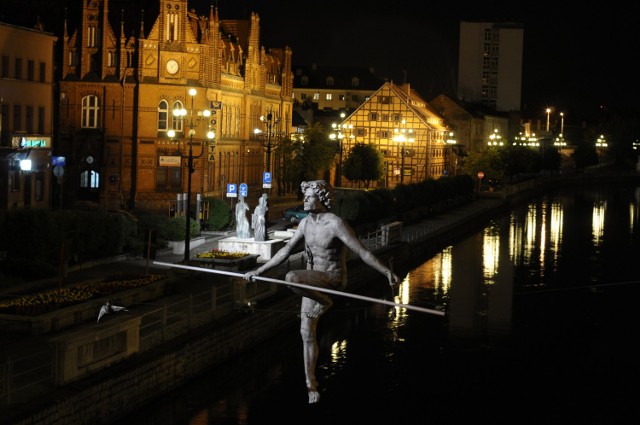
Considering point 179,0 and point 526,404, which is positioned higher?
point 179,0

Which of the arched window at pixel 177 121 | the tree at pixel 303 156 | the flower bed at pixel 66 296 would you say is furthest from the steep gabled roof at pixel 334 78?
the flower bed at pixel 66 296

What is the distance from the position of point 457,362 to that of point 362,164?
5265 cm

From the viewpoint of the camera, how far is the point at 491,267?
52531 millimetres

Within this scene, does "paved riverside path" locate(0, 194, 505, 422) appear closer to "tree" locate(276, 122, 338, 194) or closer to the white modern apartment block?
"tree" locate(276, 122, 338, 194)

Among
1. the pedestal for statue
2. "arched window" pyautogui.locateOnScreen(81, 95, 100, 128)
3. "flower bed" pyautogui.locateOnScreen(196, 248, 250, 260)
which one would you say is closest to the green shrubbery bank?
"flower bed" pyautogui.locateOnScreen(196, 248, 250, 260)

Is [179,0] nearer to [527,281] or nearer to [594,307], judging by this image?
[527,281]

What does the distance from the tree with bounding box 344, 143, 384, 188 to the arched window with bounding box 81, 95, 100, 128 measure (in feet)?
82.4

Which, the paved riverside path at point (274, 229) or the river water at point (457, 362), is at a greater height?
the paved riverside path at point (274, 229)

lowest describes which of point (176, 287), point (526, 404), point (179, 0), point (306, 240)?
point (526, 404)

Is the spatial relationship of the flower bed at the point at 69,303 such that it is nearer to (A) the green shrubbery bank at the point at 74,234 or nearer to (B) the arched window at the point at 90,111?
(A) the green shrubbery bank at the point at 74,234

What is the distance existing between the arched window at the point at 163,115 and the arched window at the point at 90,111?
3334 millimetres

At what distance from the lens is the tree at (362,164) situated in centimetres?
8106

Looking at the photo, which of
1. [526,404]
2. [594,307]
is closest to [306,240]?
[526,404]

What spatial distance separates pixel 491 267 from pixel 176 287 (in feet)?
82.8
